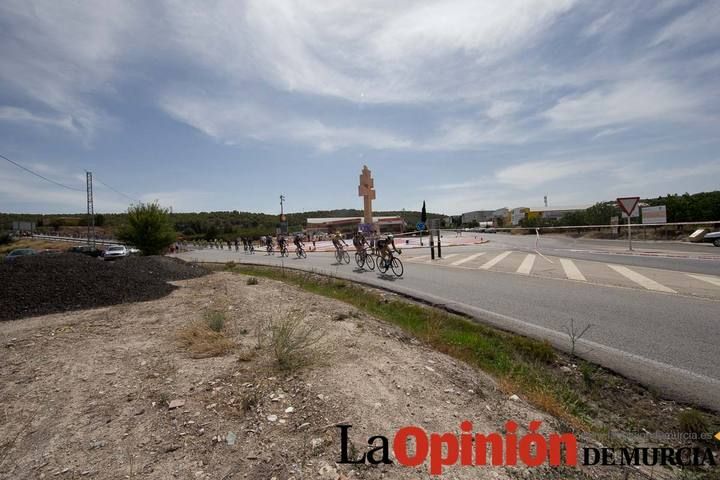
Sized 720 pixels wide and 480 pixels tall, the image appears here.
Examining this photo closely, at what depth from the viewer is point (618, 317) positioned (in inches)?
227

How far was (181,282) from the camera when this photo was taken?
1313 centimetres

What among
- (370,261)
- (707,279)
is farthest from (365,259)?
(707,279)

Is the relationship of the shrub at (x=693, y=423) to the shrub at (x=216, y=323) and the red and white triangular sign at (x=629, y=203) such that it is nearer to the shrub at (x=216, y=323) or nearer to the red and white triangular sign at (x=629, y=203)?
the shrub at (x=216, y=323)

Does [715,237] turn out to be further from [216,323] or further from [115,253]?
[115,253]

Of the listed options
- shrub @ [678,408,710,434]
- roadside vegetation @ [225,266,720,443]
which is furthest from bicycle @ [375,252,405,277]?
shrub @ [678,408,710,434]

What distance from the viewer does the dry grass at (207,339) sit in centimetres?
453

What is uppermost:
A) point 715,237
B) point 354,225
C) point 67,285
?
point 354,225

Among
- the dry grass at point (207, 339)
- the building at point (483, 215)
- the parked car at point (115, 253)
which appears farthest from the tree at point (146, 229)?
the building at point (483, 215)

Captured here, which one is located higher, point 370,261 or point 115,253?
point 115,253

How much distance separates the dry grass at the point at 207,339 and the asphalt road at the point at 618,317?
14.7ft

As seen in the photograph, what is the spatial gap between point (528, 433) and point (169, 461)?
264cm

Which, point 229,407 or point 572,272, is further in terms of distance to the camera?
point 572,272

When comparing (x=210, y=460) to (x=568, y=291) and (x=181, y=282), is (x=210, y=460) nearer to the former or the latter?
(x=568, y=291)

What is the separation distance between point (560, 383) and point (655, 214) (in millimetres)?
32133
